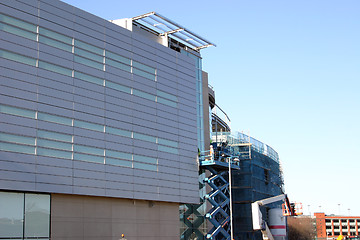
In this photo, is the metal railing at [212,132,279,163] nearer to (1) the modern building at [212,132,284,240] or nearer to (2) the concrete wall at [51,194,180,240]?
(1) the modern building at [212,132,284,240]

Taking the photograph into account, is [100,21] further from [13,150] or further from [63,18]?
[13,150]

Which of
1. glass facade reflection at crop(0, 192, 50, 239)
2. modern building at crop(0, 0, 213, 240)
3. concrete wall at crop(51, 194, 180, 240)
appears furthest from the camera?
concrete wall at crop(51, 194, 180, 240)

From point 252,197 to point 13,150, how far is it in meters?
45.9

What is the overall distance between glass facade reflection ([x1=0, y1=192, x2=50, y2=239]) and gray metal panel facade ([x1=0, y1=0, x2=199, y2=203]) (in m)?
1.02

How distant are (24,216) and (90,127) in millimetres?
9620

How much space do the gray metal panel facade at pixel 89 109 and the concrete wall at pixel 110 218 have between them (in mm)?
1050

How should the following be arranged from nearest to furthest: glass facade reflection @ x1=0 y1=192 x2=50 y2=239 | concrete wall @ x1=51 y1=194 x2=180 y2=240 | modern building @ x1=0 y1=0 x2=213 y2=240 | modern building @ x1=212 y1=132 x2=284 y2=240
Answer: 1. glass facade reflection @ x1=0 y1=192 x2=50 y2=239
2. modern building @ x1=0 y1=0 x2=213 y2=240
3. concrete wall @ x1=51 y1=194 x2=180 y2=240
4. modern building @ x1=212 y1=132 x2=284 y2=240

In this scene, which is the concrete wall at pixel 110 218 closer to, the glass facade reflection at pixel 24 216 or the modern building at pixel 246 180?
the glass facade reflection at pixel 24 216

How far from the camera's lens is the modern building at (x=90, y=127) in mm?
37656

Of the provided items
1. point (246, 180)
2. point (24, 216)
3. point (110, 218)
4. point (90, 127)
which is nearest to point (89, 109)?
point (90, 127)

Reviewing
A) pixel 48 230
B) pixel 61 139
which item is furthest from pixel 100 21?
pixel 48 230

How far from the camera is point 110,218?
44.4m

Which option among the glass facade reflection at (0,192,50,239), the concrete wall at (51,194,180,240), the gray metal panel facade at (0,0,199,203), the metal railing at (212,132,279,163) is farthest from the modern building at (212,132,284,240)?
the glass facade reflection at (0,192,50,239)

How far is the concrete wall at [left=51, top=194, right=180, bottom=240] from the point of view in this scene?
40219mm
